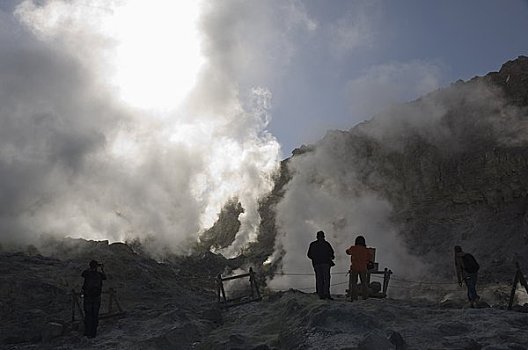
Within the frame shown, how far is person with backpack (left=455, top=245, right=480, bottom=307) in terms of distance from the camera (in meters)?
10.1

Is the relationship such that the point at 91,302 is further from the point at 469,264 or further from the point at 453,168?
the point at 453,168

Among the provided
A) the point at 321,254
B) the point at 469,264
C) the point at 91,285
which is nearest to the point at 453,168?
the point at 469,264

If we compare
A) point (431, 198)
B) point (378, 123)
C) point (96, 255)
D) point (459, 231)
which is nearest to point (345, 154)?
point (378, 123)

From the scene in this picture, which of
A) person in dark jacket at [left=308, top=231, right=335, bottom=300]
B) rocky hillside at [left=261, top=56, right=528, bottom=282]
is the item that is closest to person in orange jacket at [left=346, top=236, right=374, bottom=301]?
person in dark jacket at [left=308, top=231, right=335, bottom=300]

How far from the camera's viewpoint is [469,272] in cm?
1037

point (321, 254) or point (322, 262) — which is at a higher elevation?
point (321, 254)

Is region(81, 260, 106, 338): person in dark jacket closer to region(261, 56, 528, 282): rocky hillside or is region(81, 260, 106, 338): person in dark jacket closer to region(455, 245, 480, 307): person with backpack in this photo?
region(455, 245, 480, 307): person with backpack

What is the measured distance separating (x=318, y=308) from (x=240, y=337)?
1.48 meters

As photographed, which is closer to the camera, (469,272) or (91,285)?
(469,272)

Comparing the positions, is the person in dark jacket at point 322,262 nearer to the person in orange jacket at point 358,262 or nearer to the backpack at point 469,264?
the person in orange jacket at point 358,262

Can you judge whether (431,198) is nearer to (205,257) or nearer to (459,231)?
(459,231)

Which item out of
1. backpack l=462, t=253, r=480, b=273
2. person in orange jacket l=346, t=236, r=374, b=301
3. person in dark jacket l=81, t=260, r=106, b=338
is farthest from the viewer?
person in dark jacket l=81, t=260, r=106, b=338

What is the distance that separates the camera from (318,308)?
8.65 m

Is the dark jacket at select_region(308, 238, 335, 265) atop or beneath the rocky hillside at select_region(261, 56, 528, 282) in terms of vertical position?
beneath
